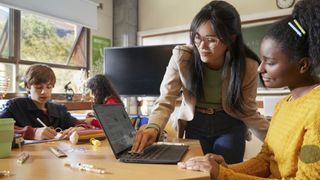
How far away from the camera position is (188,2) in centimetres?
390

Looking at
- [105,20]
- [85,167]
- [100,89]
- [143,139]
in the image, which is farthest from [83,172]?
[105,20]

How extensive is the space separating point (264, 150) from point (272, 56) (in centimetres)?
36

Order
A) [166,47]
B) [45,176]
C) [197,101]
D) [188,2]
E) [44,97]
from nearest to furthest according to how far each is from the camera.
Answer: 1. [45,176]
2. [197,101]
3. [44,97]
4. [166,47]
5. [188,2]

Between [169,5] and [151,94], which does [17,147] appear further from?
[169,5]

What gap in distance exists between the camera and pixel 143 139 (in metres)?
1.02

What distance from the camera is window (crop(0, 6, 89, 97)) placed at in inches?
124

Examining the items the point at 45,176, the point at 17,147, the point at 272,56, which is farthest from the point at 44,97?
the point at 272,56

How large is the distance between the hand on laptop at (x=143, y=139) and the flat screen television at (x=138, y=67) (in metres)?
2.28

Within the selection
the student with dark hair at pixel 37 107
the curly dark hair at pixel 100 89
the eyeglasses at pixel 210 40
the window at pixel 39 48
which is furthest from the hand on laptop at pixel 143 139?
the window at pixel 39 48

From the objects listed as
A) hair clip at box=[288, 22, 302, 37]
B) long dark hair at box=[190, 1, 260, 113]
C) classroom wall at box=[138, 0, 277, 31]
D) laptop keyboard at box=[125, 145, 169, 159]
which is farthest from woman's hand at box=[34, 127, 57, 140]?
classroom wall at box=[138, 0, 277, 31]

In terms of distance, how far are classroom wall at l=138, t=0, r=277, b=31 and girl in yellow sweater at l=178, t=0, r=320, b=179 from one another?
2.70 m

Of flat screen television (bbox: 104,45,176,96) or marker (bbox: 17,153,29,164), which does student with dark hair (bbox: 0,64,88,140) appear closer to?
marker (bbox: 17,153,29,164)

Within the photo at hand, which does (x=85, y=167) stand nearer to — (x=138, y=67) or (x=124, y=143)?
(x=124, y=143)

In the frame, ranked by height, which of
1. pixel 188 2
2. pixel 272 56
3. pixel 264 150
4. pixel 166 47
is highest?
pixel 188 2
